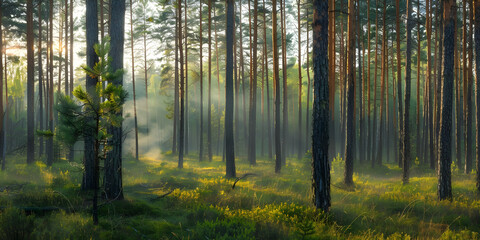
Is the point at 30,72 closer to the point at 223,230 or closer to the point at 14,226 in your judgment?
the point at 14,226

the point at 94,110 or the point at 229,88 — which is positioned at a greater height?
the point at 229,88

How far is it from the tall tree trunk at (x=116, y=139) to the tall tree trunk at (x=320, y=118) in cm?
465

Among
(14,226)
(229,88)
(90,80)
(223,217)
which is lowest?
(223,217)

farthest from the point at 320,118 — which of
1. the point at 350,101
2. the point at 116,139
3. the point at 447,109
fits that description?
the point at 350,101

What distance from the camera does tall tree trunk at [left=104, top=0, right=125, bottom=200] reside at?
752 centimetres

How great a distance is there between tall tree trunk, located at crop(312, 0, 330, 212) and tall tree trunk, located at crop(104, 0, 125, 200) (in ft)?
15.3

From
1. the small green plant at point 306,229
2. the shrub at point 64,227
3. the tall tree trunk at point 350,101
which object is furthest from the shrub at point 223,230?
the tall tree trunk at point 350,101

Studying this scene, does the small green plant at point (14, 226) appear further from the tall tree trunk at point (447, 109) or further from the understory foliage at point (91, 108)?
the tall tree trunk at point (447, 109)

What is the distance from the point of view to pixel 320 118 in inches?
264

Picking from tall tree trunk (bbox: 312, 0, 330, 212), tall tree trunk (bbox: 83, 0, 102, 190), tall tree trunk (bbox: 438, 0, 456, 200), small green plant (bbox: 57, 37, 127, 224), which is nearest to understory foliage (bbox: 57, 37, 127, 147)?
small green plant (bbox: 57, 37, 127, 224)

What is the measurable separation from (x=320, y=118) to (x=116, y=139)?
5.04 meters

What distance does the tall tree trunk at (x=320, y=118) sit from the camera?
670 cm

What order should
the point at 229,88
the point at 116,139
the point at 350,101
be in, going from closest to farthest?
the point at 116,139 → the point at 350,101 → the point at 229,88

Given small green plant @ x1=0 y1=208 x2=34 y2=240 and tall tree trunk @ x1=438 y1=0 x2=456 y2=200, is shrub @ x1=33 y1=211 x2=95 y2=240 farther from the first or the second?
tall tree trunk @ x1=438 y1=0 x2=456 y2=200
